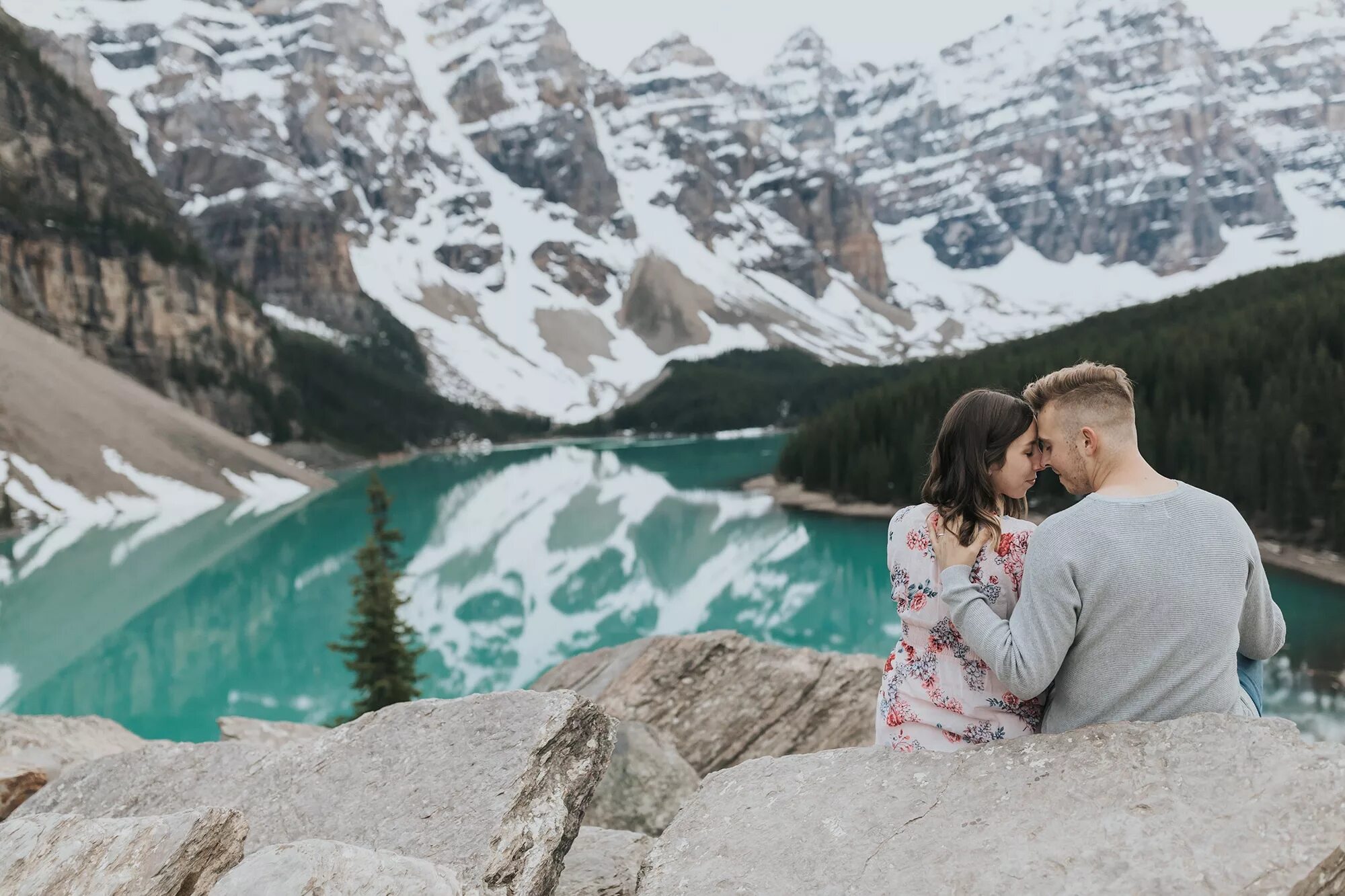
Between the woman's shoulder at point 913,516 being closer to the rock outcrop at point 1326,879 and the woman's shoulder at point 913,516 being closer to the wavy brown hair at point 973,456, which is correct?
the wavy brown hair at point 973,456

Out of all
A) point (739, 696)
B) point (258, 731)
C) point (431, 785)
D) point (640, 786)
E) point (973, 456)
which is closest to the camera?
point (973, 456)

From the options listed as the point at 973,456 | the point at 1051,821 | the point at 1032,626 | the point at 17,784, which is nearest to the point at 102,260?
the point at 17,784

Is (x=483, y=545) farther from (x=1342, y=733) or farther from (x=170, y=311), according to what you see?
(x=170, y=311)

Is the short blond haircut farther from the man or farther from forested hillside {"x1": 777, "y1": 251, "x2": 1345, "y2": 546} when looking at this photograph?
forested hillside {"x1": 777, "y1": 251, "x2": 1345, "y2": 546}

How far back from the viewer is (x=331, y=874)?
329 centimetres

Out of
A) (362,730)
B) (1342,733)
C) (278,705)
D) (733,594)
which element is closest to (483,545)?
(733,594)

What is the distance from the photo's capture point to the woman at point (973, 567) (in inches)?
131

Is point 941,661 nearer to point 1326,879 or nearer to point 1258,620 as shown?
point 1258,620

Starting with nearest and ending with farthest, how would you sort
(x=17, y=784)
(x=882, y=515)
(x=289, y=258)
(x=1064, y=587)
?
(x=1064, y=587), (x=17, y=784), (x=882, y=515), (x=289, y=258)

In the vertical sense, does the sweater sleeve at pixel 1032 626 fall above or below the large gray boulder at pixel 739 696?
above

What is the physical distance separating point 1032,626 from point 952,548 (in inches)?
15.7

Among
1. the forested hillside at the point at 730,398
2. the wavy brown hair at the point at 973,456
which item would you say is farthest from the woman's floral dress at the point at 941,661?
the forested hillside at the point at 730,398

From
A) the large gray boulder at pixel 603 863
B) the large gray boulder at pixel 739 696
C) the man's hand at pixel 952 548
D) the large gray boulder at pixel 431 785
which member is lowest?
the large gray boulder at pixel 739 696

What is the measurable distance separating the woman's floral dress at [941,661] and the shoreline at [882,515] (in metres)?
11.5
